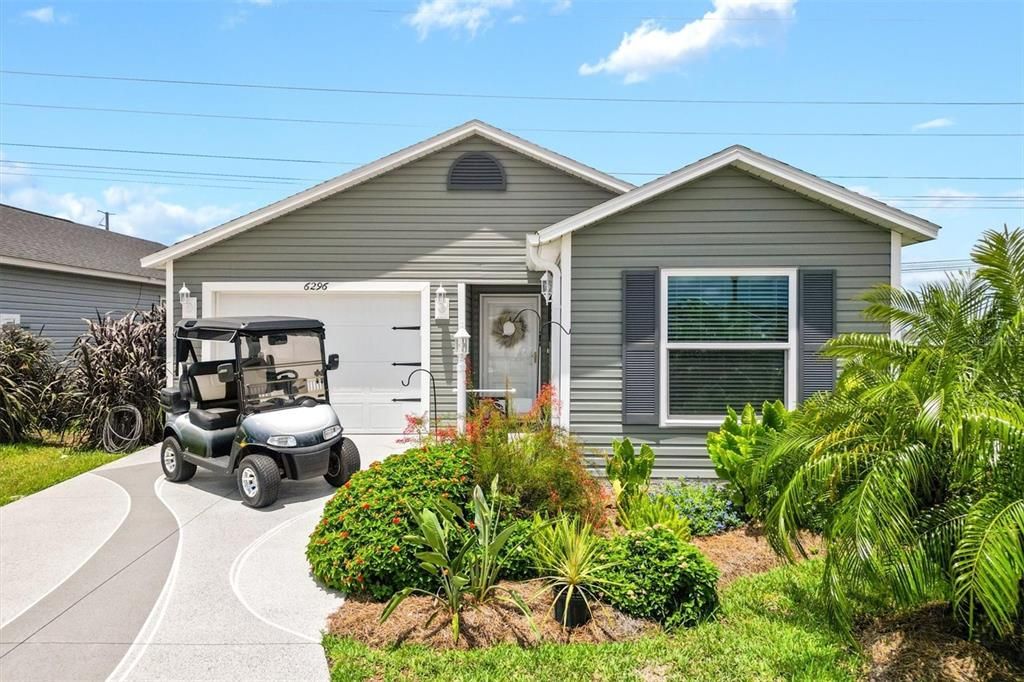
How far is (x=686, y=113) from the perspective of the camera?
22.8 metres

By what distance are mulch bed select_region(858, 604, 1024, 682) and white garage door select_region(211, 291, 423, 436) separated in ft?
23.2

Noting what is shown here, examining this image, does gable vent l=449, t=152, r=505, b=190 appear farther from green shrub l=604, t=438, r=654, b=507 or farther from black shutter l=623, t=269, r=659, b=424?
green shrub l=604, t=438, r=654, b=507

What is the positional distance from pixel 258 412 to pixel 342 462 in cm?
102

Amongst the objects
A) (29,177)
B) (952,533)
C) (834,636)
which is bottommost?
(834,636)

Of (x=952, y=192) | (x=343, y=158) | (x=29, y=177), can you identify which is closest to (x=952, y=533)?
(x=343, y=158)

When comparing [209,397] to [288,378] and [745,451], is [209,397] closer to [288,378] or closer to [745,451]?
[288,378]

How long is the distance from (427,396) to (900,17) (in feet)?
27.8

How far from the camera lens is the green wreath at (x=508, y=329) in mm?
10461

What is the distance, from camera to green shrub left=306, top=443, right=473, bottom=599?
4133 millimetres

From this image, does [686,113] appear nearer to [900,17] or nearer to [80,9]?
[900,17]

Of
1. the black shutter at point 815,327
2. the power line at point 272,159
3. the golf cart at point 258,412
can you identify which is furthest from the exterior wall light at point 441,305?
the power line at point 272,159

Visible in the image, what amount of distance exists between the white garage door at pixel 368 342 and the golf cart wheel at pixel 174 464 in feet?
9.29

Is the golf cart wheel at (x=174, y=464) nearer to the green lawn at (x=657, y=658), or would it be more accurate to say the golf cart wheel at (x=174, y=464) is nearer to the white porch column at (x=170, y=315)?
the white porch column at (x=170, y=315)

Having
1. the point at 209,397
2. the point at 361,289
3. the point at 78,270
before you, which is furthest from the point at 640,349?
the point at 78,270
